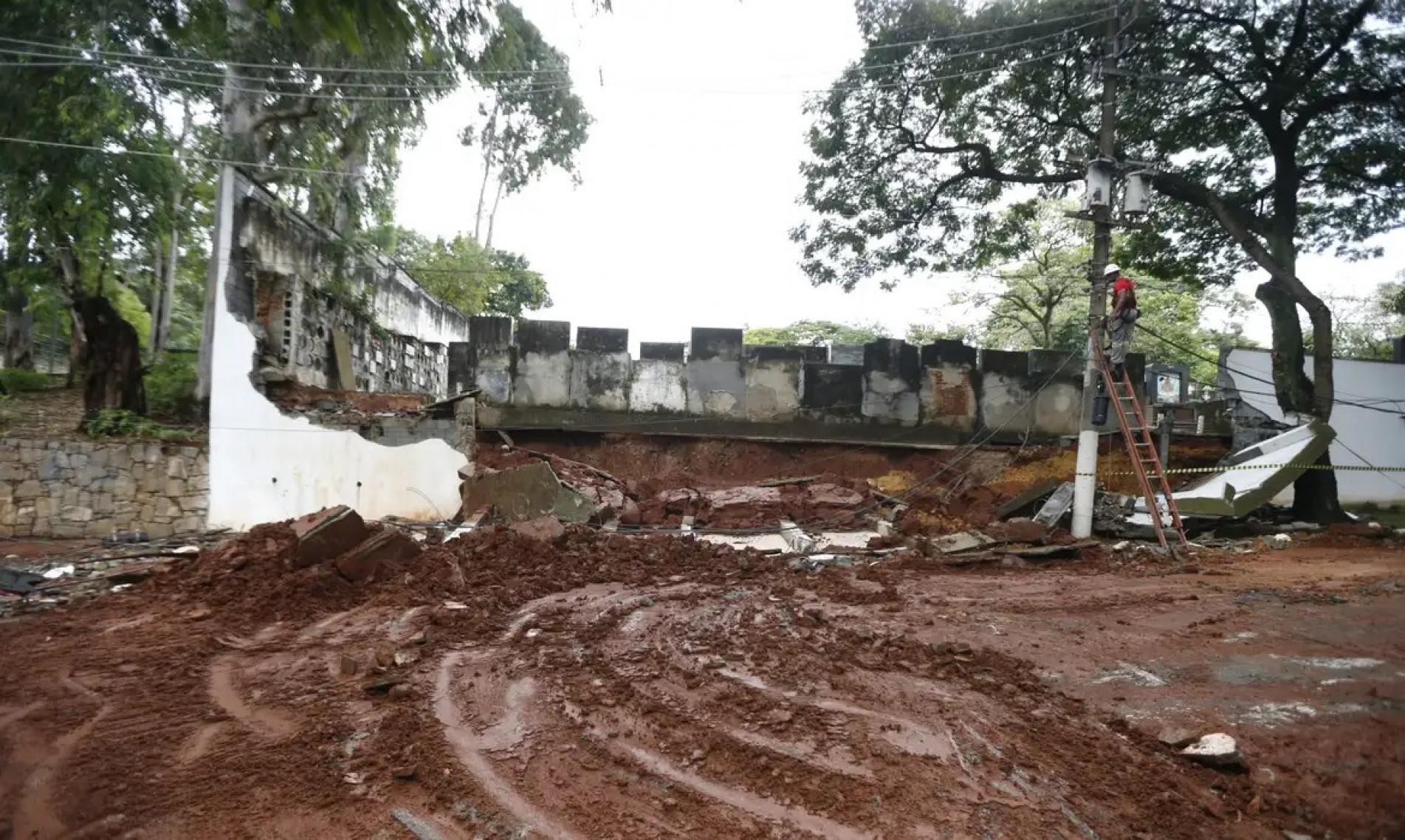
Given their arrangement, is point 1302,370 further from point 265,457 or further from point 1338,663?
point 265,457

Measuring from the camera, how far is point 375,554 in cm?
694

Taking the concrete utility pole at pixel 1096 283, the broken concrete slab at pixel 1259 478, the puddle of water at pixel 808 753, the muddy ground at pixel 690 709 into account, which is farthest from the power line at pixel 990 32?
the puddle of water at pixel 808 753

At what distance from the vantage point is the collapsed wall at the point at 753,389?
13297 millimetres

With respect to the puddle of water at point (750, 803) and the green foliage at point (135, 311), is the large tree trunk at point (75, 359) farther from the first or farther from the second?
the puddle of water at point (750, 803)

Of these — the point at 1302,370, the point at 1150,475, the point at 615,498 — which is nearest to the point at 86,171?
the point at 615,498

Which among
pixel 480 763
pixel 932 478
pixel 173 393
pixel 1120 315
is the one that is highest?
pixel 1120 315

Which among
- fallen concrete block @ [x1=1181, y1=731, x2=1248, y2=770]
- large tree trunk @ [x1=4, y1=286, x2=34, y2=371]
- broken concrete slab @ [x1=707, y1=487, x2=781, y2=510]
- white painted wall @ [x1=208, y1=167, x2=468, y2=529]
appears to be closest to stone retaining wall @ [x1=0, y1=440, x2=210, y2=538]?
white painted wall @ [x1=208, y1=167, x2=468, y2=529]

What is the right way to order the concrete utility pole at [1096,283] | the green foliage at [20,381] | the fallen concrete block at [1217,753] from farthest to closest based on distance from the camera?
1. the green foliage at [20,381]
2. the concrete utility pole at [1096,283]
3. the fallen concrete block at [1217,753]

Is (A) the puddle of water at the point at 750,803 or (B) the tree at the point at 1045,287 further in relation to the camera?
(B) the tree at the point at 1045,287

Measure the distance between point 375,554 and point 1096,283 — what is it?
30.3 ft

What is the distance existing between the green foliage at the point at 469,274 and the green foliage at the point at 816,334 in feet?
34.4

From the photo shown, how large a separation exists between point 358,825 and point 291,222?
1035cm

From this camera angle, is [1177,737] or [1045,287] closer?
[1177,737]

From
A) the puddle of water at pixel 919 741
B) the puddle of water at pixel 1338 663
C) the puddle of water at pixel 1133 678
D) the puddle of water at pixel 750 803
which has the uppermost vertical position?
the puddle of water at pixel 1338 663
